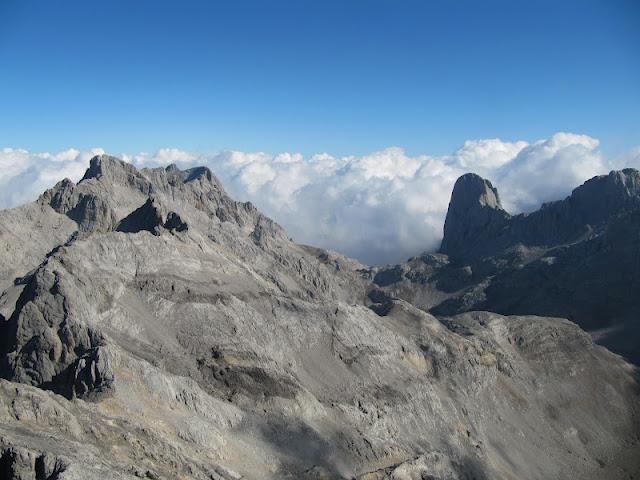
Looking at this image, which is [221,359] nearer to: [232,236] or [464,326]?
[464,326]

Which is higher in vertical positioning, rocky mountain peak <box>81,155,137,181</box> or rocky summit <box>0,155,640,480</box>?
rocky mountain peak <box>81,155,137,181</box>

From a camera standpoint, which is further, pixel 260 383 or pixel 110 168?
pixel 110 168

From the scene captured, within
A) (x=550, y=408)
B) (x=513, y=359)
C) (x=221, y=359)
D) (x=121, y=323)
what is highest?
(x=121, y=323)

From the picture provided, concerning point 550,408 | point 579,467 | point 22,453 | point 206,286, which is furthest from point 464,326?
point 22,453

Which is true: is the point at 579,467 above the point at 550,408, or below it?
below

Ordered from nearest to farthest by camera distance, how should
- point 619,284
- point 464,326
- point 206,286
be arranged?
1. point 206,286
2. point 464,326
3. point 619,284

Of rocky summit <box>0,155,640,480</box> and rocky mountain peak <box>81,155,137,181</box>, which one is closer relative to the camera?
rocky summit <box>0,155,640,480</box>

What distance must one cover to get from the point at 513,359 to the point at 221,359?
60224mm

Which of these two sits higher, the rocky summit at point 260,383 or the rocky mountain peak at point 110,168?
the rocky mountain peak at point 110,168

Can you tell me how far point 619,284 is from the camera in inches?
7234

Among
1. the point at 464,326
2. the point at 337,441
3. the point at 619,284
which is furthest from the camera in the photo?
the point at 619,284

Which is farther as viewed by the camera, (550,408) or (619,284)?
(619,284)

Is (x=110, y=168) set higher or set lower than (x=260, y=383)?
higher

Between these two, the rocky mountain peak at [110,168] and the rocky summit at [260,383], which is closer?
the rocky summit at [260,383]
